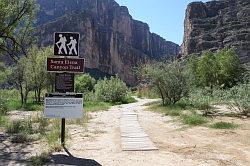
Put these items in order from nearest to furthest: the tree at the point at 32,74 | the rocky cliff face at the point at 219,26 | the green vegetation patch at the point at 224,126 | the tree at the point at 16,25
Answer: the tree at the point at 16,25 → the green vegetation patch at the point at 224,126 → the tree at the point at 32,74 → the rocky cliff face at the point at 219,26

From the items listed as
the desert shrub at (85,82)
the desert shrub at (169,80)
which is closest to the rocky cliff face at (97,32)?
the desert shrub at (85,82)

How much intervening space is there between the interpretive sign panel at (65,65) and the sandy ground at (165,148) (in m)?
2.24

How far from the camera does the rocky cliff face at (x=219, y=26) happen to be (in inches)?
3912

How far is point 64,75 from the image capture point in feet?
38.9

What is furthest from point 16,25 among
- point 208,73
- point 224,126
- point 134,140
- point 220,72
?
point 208,73

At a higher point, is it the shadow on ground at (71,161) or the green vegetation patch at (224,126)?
the green vegetation patch at (224,126)

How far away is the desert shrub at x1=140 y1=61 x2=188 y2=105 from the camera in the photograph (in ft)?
92.0

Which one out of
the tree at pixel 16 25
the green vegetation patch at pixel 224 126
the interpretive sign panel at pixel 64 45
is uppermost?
the tree at pixel 16 25

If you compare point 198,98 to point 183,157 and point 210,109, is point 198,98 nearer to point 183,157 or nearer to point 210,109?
point 210,109

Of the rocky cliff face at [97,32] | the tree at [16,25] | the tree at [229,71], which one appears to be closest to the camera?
the tree at [16,25]

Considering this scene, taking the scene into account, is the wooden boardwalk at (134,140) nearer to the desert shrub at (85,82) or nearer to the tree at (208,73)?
the tree at (208,73)

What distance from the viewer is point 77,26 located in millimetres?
141625

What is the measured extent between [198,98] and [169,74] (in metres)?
6.33

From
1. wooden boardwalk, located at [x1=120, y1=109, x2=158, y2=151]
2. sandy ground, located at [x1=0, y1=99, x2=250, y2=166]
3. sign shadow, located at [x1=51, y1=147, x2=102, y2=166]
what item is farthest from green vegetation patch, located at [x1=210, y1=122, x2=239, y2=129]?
sign shadow, located at [x1=51, y1=147, x2=102, y2=166]
